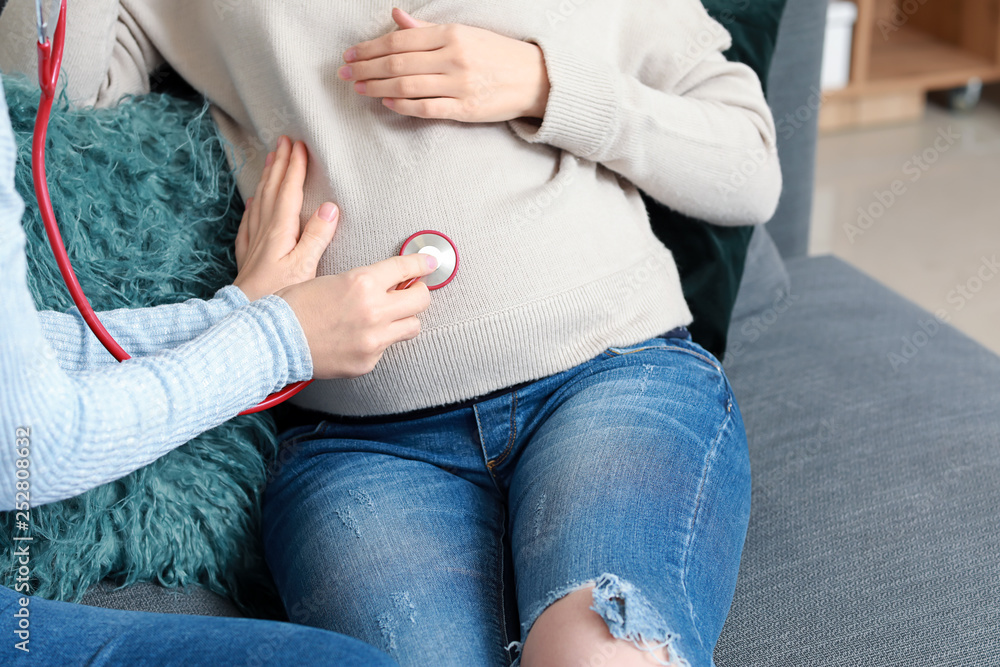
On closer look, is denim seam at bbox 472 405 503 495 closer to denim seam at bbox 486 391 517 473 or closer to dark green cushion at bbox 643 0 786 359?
denim seam at bbox 486 391 517 473

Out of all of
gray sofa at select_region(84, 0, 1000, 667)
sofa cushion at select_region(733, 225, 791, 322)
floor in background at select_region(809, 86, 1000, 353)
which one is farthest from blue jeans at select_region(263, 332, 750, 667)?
floor in background at select_region(809, 86, 1000, 353)

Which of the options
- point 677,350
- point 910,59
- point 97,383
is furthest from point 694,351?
point 910,59

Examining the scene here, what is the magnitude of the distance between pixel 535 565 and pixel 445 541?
0.37 ft

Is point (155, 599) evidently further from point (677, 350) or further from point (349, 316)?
point (677, 350)

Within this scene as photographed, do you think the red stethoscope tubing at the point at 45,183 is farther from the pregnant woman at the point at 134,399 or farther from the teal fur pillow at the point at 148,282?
the teal fur pillow at the point at 148,282

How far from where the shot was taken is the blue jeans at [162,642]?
25.5 inches

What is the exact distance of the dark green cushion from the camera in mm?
1167

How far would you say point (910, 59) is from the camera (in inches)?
128

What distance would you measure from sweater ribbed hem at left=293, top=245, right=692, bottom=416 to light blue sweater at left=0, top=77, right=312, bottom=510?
171 mm

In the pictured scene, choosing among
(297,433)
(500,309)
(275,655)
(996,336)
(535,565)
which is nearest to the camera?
(275,655)

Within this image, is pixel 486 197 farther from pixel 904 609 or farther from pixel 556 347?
pixel 904 609

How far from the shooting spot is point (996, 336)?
2121mm

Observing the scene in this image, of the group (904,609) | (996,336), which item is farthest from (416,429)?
(996,336)

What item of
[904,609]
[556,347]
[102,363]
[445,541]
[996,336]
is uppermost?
[102,363]
